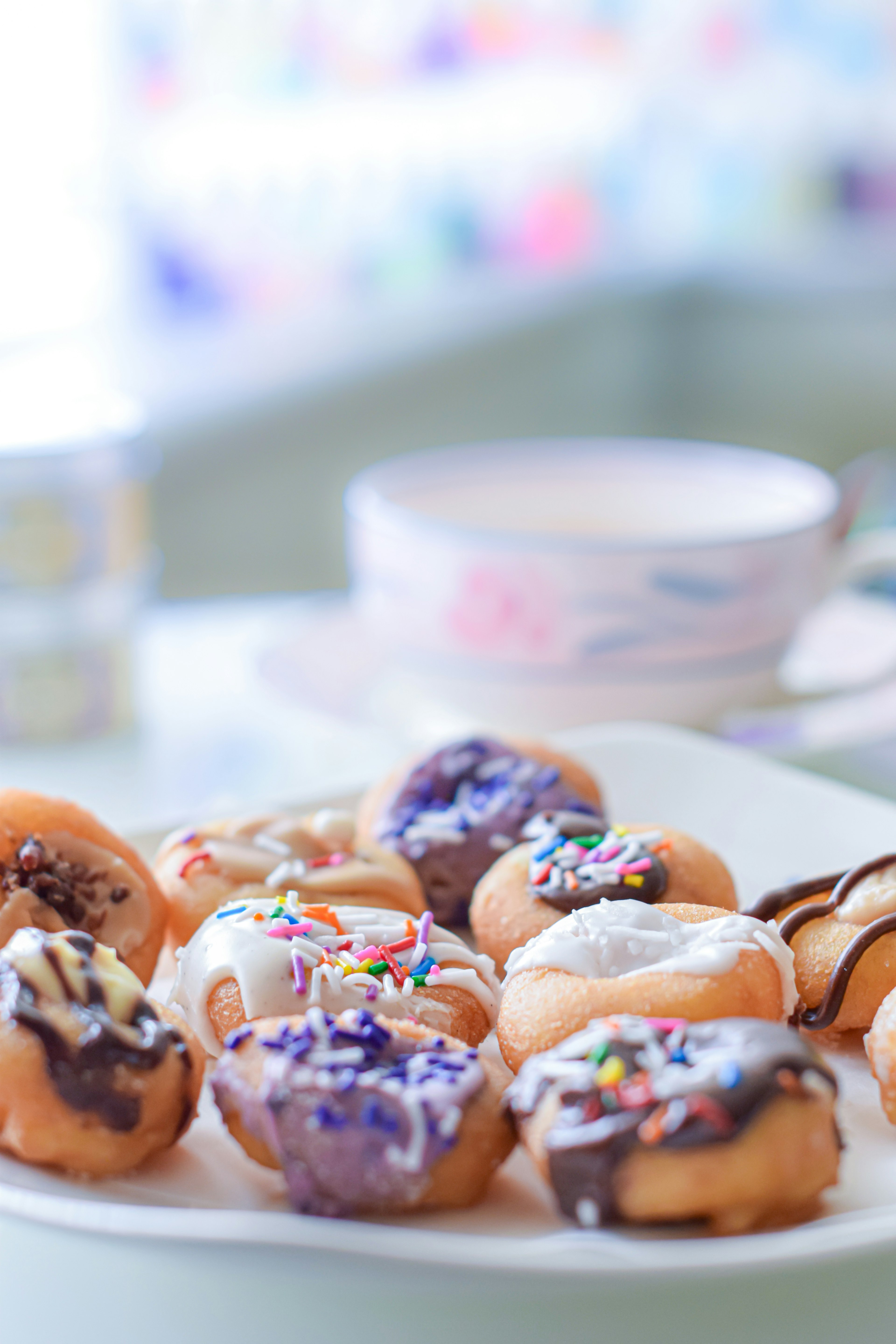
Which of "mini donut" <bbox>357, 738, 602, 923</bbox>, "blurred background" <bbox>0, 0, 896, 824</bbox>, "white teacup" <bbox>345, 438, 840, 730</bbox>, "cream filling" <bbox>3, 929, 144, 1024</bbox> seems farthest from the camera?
"blurred background" <bbox>0, 0, 896, 824</bbox>

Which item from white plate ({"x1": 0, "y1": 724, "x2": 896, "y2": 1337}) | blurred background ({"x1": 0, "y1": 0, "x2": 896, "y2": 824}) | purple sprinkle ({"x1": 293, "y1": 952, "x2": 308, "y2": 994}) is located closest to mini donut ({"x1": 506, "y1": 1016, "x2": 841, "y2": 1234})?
white plate ({"x1": 0, "y1": 724, "x2": 896, "y2": 1337})

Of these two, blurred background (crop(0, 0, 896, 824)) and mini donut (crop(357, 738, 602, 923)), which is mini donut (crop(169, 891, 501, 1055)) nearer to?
mini donut (crop(357, 738, 602, 923))

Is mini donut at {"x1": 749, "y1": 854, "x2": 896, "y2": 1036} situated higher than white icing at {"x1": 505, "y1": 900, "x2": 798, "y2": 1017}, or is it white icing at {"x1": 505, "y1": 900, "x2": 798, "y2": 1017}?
white icing at {"x1": 505, "y1": 900, "x2": 798, "y2": 1017}

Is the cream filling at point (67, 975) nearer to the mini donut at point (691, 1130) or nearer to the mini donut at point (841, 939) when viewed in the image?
the mini donut at point (691, 1130)

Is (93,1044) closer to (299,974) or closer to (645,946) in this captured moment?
(299,974)

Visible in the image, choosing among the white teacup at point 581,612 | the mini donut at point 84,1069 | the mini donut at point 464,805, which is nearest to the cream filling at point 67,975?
the mini donut at point 84,1069

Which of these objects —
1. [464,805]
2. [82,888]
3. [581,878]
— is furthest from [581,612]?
[82,888]
